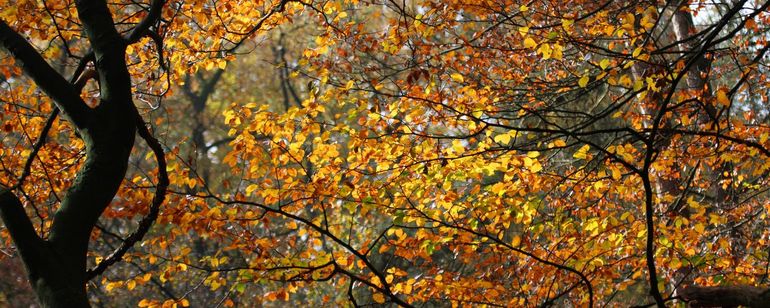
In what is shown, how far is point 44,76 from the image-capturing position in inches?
152

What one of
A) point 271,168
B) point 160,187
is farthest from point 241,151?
point 160,187


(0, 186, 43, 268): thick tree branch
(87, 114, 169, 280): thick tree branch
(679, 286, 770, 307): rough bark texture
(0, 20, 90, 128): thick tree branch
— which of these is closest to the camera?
(0, 186, 43, 268): thick tree branch

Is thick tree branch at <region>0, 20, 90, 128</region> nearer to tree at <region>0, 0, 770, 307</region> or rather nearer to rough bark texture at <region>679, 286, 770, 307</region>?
tree at <region>0, 0, 770, 307</region>

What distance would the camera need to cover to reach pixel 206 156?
25375mm

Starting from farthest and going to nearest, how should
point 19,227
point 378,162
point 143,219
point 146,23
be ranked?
point 378,162
point 143,219
point 146,23
point 19,227

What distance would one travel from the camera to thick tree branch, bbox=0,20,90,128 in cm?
385

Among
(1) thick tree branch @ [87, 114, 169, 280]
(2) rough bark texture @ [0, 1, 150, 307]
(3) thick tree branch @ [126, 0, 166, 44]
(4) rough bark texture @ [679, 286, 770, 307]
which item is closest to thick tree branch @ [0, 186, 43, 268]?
(2) rough bark texture @ [0, 1, 150, 307]

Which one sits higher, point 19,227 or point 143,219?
point 143,219

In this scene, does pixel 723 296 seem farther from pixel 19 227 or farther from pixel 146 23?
pixel 19 227

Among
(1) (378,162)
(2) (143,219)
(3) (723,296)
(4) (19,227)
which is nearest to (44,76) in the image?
(4) (19,227)

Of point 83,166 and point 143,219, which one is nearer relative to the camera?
point 83,166

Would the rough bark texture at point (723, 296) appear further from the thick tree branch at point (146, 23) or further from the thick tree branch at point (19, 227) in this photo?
the thick tree branch at point (19, 227)

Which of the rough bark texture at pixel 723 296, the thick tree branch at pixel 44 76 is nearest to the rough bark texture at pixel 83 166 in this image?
the thick tree branch at pixel 44 76

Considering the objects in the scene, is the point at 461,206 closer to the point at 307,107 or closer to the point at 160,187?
the point at 307,107
